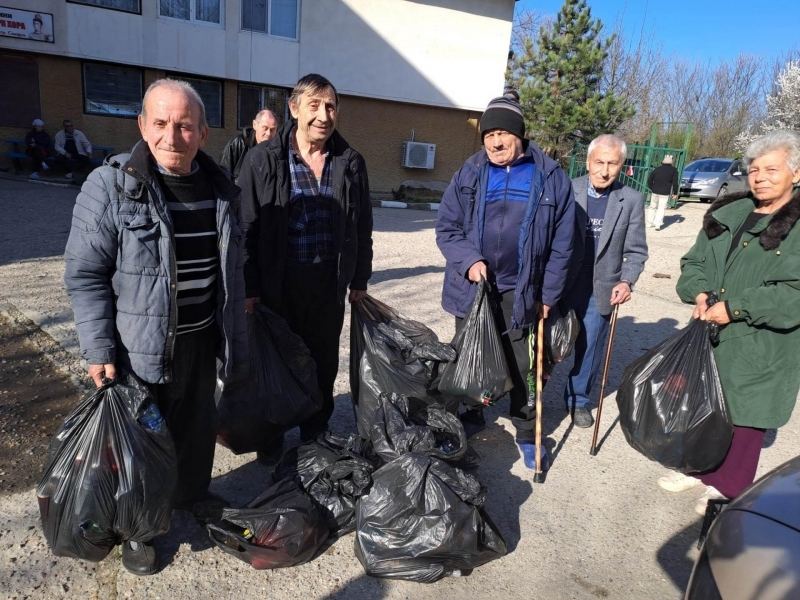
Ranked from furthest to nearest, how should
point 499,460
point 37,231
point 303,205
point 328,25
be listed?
point 328,25, point 37,231, point 499,460, point 303,205

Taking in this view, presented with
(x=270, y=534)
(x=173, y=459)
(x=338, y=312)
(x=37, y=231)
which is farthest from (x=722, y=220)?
(x=37, y=231)

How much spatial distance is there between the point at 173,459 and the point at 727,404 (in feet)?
7.72

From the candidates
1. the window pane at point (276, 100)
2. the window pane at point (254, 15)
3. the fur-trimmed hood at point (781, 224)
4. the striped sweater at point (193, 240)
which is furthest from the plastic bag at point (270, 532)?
the window pane at point (254, 15)

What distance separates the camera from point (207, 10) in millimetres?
14414

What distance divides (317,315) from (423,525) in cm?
122

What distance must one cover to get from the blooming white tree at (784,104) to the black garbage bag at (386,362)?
89.5 feet

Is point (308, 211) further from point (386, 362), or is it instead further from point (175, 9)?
point (175, 9)

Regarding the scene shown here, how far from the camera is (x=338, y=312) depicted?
3100 mm

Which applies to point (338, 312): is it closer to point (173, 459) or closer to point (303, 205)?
point (303, 205)

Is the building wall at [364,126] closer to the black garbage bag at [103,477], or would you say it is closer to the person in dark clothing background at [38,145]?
the person in dark clothing background at [38,145]

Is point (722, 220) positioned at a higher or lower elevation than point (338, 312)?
higher

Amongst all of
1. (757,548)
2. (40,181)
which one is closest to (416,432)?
(757,548)

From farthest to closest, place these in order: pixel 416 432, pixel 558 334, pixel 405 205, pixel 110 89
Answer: pixel 405 205
pixel 110 89
pixel 558 334
pixel 416 432

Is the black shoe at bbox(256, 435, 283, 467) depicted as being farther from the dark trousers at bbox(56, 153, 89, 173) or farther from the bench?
the dark trousers at bbox(56, 153, 89, 173)
